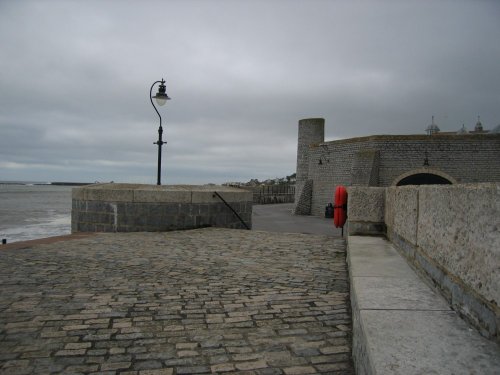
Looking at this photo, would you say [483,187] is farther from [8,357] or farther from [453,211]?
[8,357]

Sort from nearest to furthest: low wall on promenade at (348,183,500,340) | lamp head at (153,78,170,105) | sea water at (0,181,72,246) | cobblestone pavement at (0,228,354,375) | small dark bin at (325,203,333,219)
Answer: low wall on promenade at (348,183,500,340), cobblestone pavement at (0,228,354,375), lamp head at (153,78,170,105), sea water at (0,181,72,246), small dark bin at (325,203,333,219)

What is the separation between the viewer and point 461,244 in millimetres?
2238

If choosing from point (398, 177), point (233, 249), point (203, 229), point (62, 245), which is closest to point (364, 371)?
point (233, 249)

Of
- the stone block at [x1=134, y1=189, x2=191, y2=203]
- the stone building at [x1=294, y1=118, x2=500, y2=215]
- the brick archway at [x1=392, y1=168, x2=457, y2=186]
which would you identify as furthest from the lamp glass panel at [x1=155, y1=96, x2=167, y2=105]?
the brick archway at [x1=392, y1=168, x2=457, y2=186]

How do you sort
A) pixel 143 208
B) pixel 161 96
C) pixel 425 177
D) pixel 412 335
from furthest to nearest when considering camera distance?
pixel 425 177
pixel 161 96
pixel 143 208
pixel 412 335

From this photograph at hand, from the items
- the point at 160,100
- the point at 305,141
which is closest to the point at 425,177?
the point at 305,141

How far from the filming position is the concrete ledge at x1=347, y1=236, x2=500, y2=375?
1.65 meters

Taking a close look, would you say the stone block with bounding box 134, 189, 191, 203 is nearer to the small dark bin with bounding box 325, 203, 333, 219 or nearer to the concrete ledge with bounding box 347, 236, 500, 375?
the concrete ledge with bounding box 347, 236, 500, 375

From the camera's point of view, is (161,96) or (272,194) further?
(272,194)

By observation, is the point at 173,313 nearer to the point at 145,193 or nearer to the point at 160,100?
the point at 145,193

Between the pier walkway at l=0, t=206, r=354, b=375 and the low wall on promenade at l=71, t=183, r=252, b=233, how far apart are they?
3236mm

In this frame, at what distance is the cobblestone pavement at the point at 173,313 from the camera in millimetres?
2592

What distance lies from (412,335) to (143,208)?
8365 mm

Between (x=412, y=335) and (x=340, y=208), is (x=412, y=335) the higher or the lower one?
the lower one
